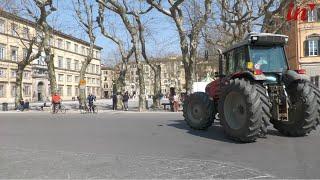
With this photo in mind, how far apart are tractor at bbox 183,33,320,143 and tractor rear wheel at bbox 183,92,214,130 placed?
167 cm

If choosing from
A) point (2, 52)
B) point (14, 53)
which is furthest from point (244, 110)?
point (14, 53)

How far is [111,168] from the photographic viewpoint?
9227 millimetres

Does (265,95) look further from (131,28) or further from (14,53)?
(14,53)

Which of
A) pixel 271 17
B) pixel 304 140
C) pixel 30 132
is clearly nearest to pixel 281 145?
pixel 304 140

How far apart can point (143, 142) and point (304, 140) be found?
4.28m

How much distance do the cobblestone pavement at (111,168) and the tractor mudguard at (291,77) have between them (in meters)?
4.35

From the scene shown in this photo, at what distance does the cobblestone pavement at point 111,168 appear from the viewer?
334 inches

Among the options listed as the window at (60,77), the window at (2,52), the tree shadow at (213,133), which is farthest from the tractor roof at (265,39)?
the window at (60,77)

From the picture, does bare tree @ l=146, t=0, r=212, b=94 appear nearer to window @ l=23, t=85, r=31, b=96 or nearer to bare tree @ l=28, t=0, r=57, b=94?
bare tree @ l=28, t=0, r=57, b=94

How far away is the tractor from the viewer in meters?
12.1

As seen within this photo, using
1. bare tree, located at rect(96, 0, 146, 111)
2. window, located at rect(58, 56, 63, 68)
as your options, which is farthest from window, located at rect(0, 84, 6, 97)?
bare tree, located at rect(96, 0, 146, 111)

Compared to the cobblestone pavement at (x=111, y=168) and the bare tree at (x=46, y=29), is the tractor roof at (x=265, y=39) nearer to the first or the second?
the cobblestone pavement at (x=111, y=168)

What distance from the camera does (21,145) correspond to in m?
13.3

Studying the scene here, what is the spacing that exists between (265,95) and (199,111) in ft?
12.7
